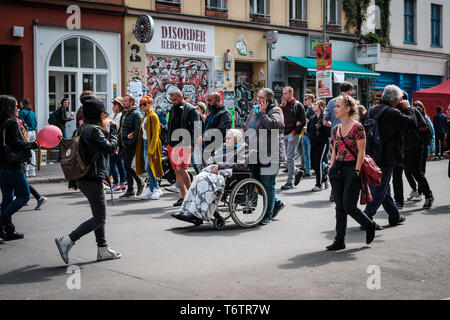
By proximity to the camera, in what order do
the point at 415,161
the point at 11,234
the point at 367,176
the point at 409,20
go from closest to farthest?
the point at 367,176 < the point at 11,234 < the point at 415,161 < the point at 409,20

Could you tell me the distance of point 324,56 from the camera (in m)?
19.1

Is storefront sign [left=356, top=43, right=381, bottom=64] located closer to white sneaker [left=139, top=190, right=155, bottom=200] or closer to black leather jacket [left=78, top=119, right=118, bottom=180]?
white sneaker [left=139, top=190, right=155, bottom=200]

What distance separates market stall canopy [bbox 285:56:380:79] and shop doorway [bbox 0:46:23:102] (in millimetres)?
10950

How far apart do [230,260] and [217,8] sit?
1795 centimetres

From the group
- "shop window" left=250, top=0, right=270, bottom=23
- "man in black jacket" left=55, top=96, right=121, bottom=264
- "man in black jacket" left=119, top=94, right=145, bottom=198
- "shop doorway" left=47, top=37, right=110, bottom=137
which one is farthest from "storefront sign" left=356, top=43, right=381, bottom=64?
"man in black jacket" left=55, top=96, right=121, bottom=264

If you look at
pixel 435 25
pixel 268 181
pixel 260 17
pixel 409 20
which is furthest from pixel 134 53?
pixel 435 25

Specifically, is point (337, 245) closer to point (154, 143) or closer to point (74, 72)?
point (154, 143)

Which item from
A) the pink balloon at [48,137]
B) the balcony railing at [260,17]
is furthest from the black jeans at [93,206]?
the balcony railing at [260,17]

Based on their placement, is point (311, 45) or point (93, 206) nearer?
point (93, 206)

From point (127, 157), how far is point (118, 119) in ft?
3.57

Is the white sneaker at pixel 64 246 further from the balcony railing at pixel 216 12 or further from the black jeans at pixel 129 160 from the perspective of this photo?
the balcony railing at pixel 216 12

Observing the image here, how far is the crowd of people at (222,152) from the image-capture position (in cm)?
646

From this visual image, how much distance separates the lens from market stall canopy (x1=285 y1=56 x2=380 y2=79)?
80.5ft

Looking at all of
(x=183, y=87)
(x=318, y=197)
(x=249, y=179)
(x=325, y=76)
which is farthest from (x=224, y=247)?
(x=183, y=87)
